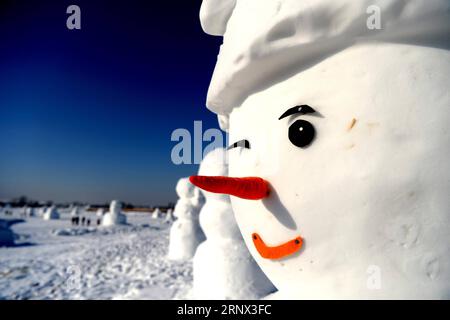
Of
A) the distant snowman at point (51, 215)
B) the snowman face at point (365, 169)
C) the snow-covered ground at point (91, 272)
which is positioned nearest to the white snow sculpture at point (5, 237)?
the snow-covered ground at point (91, 272)

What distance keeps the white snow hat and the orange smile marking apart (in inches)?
28.3

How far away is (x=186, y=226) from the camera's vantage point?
7.70 meters

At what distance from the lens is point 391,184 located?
38.1 inches

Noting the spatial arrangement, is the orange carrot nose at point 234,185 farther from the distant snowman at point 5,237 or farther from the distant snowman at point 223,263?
the distant snowman at point 5,237

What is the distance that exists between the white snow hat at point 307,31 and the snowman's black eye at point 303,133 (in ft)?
0.86

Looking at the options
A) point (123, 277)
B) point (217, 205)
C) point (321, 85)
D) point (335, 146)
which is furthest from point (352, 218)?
point (123, 277)

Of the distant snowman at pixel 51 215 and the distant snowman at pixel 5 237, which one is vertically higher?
the distant snowman at pixel 51 215

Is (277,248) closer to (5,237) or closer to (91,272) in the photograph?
(91,272)

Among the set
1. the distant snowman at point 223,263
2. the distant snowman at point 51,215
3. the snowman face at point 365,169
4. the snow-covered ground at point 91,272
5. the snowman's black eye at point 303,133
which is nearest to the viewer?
the snowman face at point 365,169

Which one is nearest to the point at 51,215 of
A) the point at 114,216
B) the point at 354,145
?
the point at 114,216

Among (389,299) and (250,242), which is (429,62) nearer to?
(389,299)

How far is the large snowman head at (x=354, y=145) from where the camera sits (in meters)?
0.96

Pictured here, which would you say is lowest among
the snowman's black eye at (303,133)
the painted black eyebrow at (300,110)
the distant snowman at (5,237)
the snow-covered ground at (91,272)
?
the snow-covered ground at (91,272)

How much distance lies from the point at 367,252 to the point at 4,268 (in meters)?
8.12
